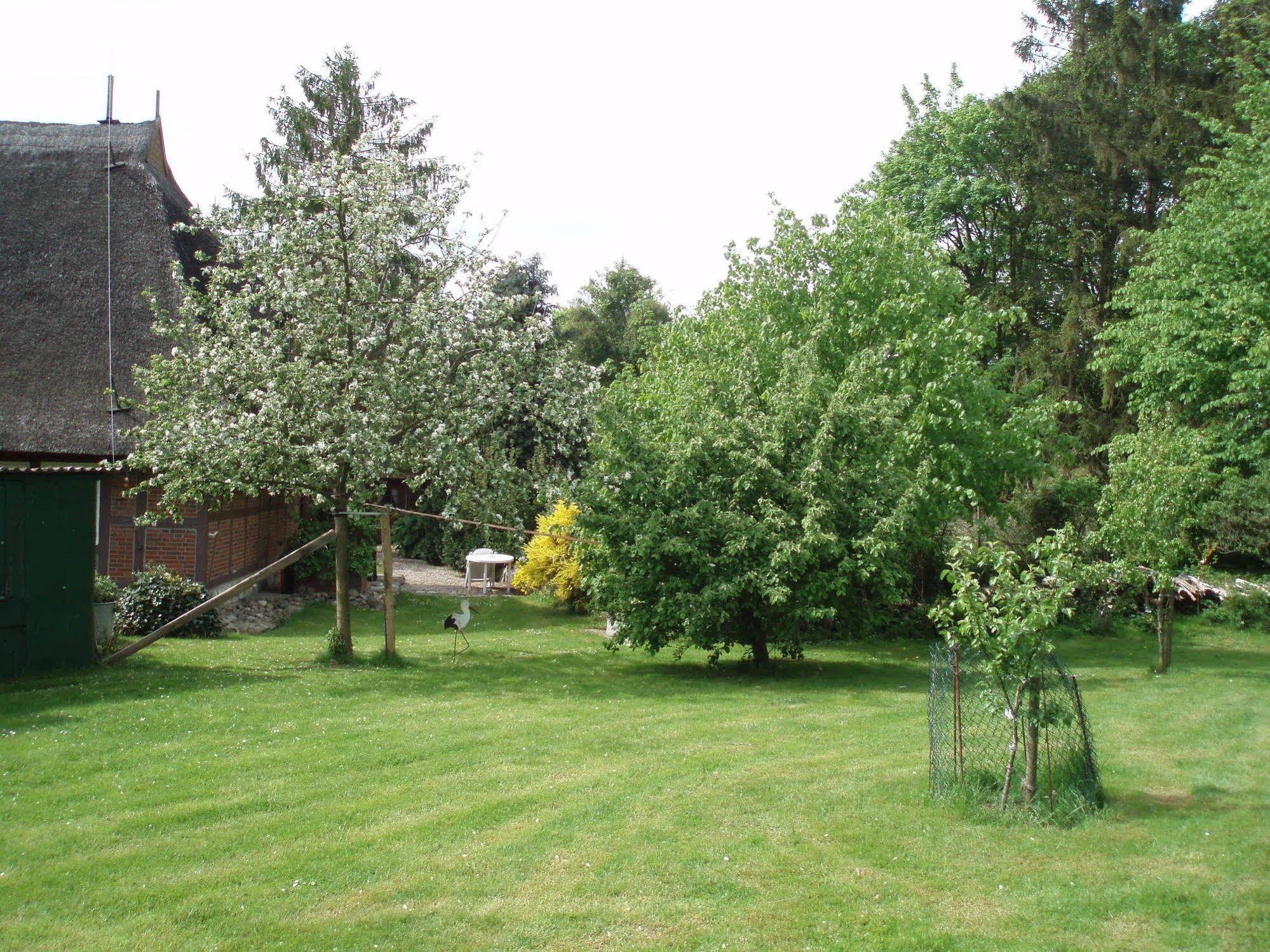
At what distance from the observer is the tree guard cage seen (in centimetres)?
697

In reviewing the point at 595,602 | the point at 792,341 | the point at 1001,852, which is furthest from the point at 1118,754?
the point at 792,341

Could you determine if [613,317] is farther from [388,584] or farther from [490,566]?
[388,584]

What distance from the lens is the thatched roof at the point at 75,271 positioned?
16344 mm

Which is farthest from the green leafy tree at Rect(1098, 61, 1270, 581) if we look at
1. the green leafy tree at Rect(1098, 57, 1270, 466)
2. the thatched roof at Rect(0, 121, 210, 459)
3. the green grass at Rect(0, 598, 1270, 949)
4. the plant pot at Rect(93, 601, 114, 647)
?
the thatched roof at Rect(0, 121, 210, 459)

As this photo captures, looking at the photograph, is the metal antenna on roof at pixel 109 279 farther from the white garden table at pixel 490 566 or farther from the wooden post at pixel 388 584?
the white garden table at pixel 490 566

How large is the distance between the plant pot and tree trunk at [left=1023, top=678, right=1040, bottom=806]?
1073cm

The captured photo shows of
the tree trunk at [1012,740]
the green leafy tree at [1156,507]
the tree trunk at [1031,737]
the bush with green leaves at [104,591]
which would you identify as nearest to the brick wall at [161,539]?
the bush with green leaves at [104,591]

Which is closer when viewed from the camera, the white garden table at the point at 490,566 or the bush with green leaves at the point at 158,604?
the bush with green leaves at the point at 158,604

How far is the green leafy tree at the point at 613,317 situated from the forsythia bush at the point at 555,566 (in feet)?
44.0

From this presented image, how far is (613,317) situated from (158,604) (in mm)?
28887

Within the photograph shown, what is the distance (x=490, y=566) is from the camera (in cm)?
2697

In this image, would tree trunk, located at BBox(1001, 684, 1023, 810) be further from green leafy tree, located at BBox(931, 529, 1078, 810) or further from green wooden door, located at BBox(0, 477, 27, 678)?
green wooden door, located at BBox(0, 477, 27, 678)

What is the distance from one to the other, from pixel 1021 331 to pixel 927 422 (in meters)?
15.4

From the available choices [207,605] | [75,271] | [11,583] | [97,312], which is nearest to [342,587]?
[207,605]
